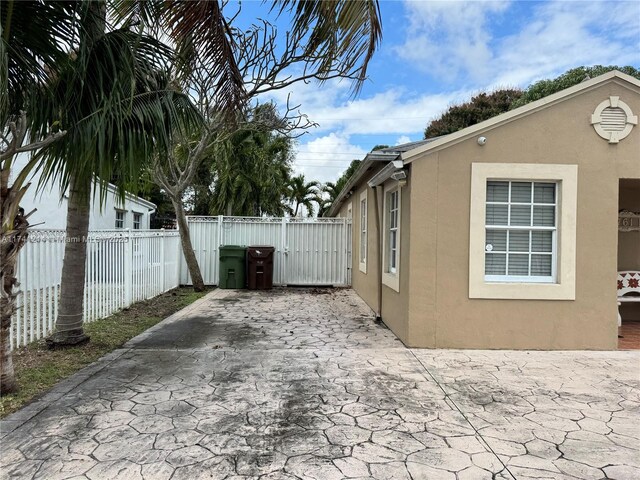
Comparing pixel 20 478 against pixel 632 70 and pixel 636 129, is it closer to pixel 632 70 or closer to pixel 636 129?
pixel 636 129

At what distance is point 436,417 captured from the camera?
3605mm

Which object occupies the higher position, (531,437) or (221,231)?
(221,231)

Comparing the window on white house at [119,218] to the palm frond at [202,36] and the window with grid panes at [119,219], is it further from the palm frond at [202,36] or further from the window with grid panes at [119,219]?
the palm frond at [202,36]

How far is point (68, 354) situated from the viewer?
5.23m

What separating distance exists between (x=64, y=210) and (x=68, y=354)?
906 cm

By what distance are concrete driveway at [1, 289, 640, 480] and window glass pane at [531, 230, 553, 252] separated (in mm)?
1508

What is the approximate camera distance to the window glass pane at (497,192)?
229 inches

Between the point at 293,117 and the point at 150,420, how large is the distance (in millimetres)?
8984

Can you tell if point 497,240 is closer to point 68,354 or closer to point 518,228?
point 518,228

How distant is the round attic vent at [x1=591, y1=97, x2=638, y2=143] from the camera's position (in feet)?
18.4

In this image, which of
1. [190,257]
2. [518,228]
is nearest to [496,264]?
[518,228]

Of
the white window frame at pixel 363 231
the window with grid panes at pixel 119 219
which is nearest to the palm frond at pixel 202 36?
the white window frame at pixel 363 231

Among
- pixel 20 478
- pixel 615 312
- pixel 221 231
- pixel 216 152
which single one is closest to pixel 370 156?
pixel 615 312

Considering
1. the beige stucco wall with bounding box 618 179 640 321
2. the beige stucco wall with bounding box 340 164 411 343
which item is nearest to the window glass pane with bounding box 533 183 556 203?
the beige stucco wall with bounding box 340 164 411 343
